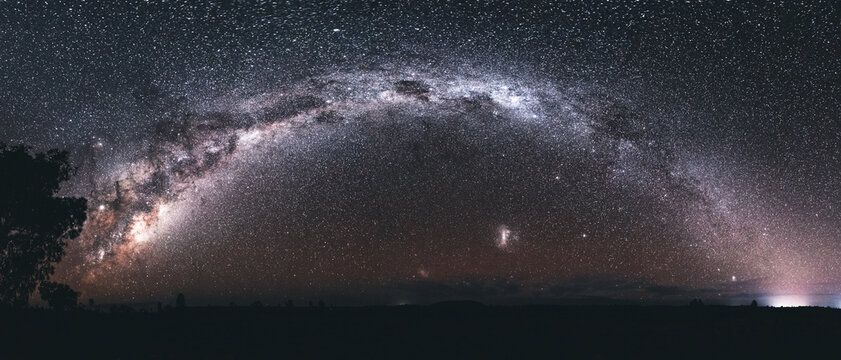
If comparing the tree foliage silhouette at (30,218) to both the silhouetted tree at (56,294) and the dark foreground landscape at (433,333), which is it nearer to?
the silhouetted tree at (56,294)

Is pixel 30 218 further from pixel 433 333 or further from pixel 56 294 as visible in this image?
pixel 433 333

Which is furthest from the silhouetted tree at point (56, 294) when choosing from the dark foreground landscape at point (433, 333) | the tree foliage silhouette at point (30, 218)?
the dark foreground landscape at point (433, 333)

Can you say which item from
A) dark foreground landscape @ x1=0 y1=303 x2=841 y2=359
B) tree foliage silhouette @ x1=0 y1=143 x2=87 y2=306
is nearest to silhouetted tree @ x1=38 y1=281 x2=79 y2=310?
tree foliage silhouette @ x1=0 y1=143 x2=87 y2=306

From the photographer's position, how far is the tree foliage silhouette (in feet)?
82.5

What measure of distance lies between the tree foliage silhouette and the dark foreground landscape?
1240 cm

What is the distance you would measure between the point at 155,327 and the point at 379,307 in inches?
235

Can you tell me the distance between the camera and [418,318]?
15023mm

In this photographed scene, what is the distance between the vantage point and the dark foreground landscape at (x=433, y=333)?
1306 centimetres

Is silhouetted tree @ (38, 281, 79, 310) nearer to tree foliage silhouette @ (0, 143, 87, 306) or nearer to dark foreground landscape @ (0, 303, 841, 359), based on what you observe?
tree foliage silhouette @ (0, 143, 87, 306)

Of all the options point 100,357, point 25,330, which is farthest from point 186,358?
point 25,330

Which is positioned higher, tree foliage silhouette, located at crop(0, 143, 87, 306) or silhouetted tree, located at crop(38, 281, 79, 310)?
tree foliage silhouette, located at crop(0, 143, 87, 306)

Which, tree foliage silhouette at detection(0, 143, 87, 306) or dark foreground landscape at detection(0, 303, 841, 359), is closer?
dark foreground landscape at detection(0, 303, 841, 359)

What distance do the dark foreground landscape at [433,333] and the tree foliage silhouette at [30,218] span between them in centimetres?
1240

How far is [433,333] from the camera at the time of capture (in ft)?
46.0
